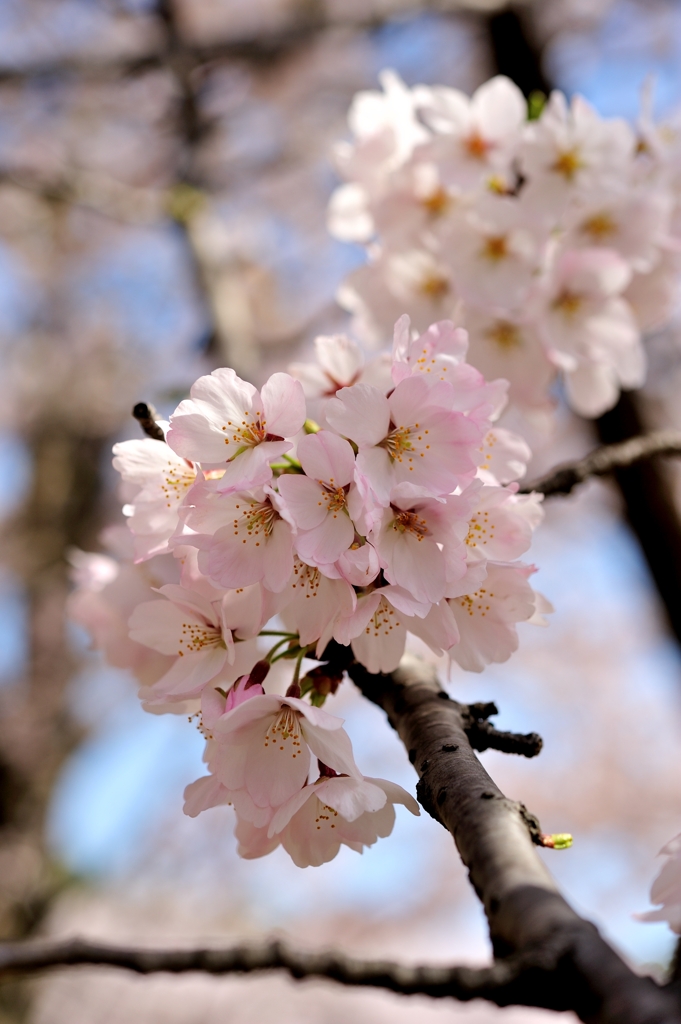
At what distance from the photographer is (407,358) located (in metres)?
0.94

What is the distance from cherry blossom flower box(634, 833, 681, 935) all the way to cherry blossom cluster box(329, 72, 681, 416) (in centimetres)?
107

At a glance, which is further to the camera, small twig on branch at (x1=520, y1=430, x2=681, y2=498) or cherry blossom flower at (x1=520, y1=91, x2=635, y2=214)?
cherry blossom flower at (x1=520, y1=91, x2=635, y2=214)

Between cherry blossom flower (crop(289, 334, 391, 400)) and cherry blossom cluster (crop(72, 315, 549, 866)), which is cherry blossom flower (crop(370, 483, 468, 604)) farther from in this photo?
cherry blossom flower (crop(289, 334, 391, 400))

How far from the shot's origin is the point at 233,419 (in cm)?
93

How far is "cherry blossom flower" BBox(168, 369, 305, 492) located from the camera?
89cm

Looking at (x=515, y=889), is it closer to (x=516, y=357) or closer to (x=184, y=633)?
(x=184, y=633)

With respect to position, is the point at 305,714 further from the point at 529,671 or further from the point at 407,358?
the point at 529,671

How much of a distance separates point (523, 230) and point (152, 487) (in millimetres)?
1002

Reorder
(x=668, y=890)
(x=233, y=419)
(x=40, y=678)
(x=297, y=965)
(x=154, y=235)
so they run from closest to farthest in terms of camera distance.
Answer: (x=297, y=965), (x=668, y=890), (x=233, y=419), (x=40, y=678), (x=154, y=235)

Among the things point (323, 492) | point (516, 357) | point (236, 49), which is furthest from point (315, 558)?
point (236, 49)

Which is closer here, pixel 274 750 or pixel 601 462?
pixel 274 750

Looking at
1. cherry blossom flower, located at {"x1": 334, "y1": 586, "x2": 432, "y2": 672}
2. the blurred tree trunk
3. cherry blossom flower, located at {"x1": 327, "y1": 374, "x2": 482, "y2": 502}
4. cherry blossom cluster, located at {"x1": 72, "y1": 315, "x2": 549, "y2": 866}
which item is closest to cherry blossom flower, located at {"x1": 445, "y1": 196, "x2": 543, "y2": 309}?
cherry blossom cluster, located at {"x1": 72, "y1": 315, "x2": 549, "y2": 866}

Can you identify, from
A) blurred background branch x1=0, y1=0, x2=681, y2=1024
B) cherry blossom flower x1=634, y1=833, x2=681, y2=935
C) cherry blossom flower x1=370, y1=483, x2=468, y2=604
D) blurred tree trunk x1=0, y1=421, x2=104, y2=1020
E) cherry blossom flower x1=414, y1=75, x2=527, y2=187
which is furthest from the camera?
blurred tree trunk x1=0, y1=421, x2=104, y2=1020

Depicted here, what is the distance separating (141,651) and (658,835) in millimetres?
7763
